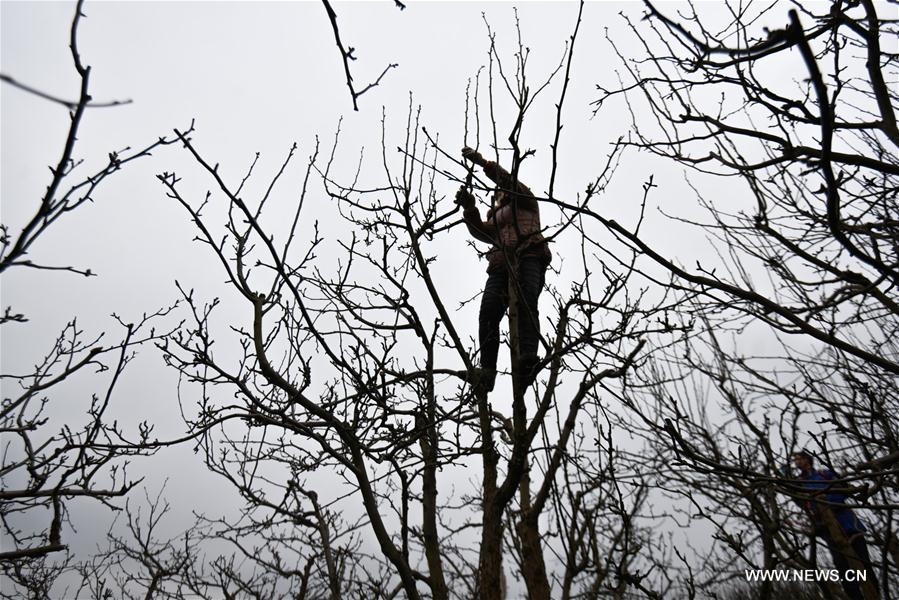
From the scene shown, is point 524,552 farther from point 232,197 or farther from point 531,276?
point 232,197

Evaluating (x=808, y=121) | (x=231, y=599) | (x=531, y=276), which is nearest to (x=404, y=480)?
(x=531, y=276)

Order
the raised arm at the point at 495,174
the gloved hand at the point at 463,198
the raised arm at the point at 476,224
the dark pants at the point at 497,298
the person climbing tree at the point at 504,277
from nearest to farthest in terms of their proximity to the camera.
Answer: the raised arm at the point at 495,174 → the gloved hand at the point at 463,198 → the raised arm at the point at 476,224 → the person climbing tree at the point at 504,277 → the dark pants at the point at 497,298

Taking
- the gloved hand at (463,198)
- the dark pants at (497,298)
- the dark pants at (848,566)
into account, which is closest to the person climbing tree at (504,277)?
the dark pants at (497,298)

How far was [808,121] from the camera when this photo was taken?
1929 mm

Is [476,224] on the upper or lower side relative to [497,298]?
upper

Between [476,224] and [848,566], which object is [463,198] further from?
[848,566]

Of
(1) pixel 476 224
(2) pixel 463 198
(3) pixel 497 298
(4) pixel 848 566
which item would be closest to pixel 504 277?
(3) pixel 497 298

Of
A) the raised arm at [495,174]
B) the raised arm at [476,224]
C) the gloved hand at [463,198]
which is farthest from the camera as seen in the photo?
the raised arm at [476,224]

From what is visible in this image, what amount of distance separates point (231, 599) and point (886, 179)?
22.2 ft

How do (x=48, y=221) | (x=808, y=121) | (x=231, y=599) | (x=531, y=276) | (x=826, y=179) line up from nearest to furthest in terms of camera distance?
(x=48, y=221), (x=826, y=179), (x=808, y=121), (x=531, y=276), (x=231, y=599)

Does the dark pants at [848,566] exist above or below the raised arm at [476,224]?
below

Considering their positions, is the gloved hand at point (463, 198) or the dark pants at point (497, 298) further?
the dark pants at point (497, 298)

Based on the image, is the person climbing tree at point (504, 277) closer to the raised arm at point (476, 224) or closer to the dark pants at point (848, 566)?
the raised arm at point (476, 224)

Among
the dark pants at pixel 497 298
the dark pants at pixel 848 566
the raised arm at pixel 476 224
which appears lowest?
the dark pants at pixel 848 566
